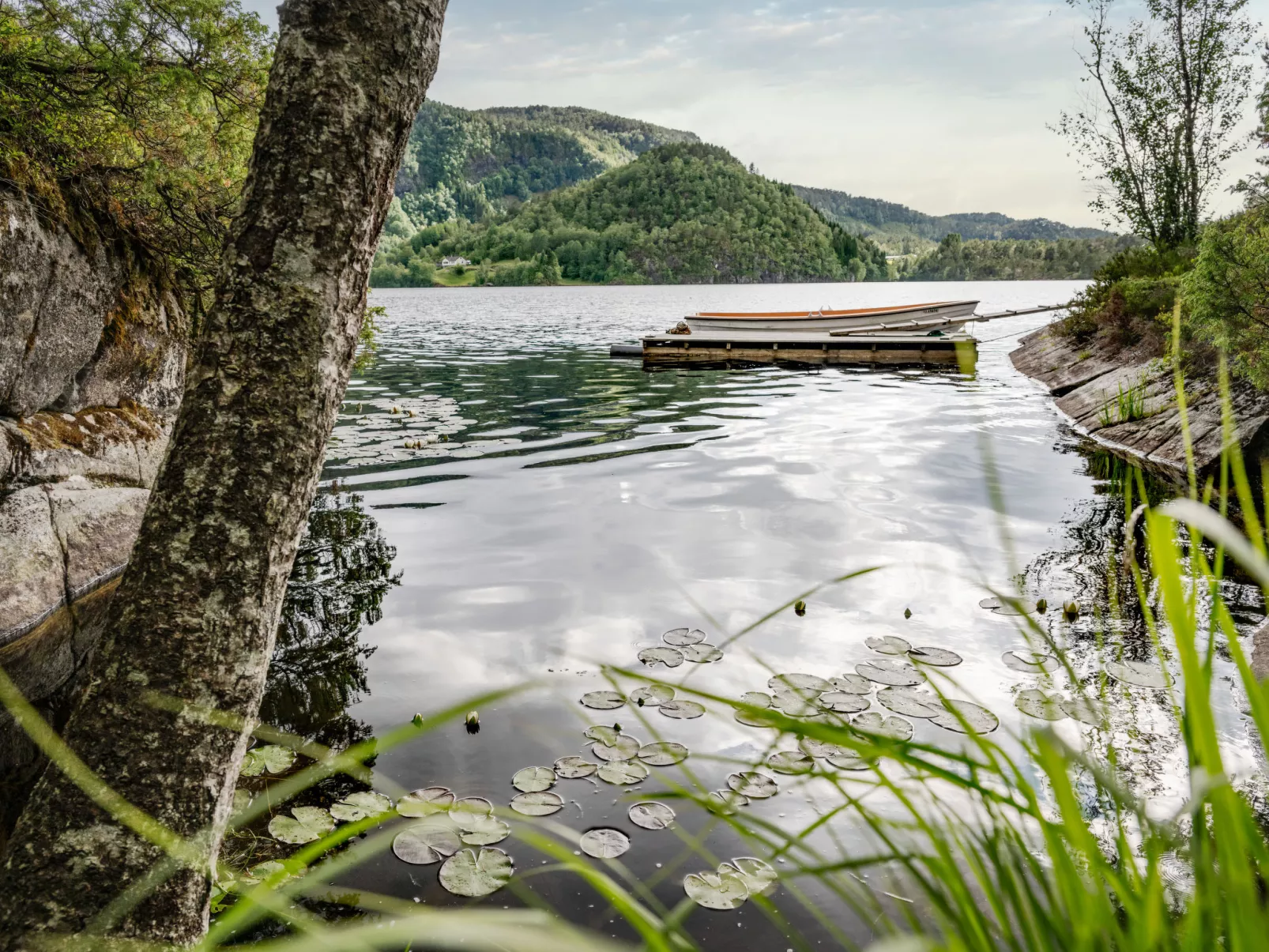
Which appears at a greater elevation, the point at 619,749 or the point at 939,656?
the point at 939,656

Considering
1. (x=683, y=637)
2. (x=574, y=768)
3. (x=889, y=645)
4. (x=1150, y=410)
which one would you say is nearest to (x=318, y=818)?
(x=574, y=768)

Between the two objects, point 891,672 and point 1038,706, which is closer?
point 1038,706

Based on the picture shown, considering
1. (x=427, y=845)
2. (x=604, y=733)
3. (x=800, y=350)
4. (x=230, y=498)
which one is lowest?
(x=427, y=845)

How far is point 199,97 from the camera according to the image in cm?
846

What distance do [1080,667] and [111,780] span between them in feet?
18.7

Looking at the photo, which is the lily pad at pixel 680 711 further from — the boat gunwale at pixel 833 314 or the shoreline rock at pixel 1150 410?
the boat gunwale at pixel 833 314

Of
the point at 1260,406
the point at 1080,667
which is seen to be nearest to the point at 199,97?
the point at 1080,667

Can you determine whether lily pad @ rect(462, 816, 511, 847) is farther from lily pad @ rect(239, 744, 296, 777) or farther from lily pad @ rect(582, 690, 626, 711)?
lily pad @ rect(582, 690, 626, 711)

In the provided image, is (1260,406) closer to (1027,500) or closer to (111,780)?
(1027,500)

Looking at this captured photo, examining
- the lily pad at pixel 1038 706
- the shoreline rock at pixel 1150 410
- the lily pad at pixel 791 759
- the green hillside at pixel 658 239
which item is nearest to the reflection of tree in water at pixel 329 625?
the lily pad at pixel 791 759

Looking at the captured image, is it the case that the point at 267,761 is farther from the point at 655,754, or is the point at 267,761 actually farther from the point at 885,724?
the point at 885,724

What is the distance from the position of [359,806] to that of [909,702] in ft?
10.8

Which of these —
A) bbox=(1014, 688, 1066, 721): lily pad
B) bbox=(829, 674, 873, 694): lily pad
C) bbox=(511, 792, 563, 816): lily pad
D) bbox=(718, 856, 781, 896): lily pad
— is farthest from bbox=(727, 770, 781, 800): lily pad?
bbox=(1014, 688, 1066, 721): lily pad

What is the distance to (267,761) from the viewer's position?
187 inches
